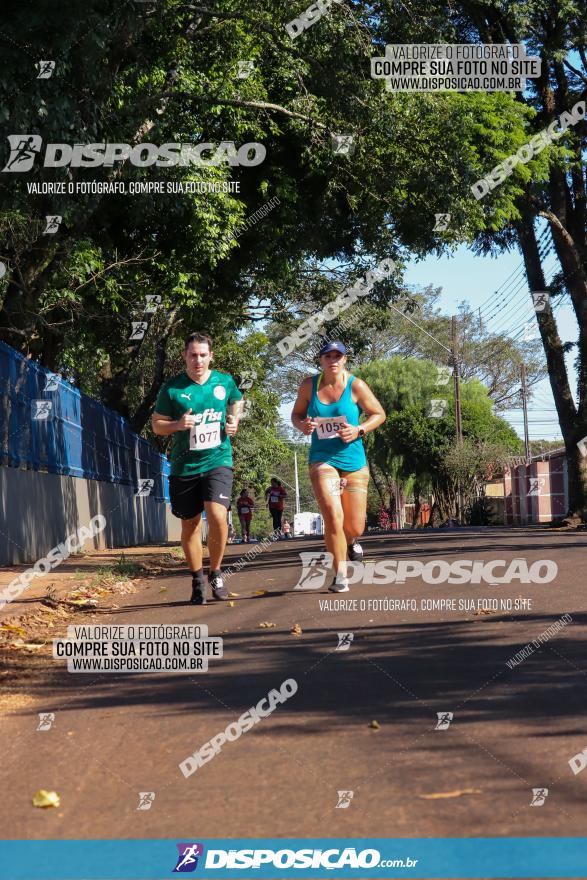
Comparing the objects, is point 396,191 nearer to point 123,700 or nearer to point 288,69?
point 288,69

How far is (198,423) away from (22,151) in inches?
183

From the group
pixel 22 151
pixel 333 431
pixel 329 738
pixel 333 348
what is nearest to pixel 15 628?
pixel 333 431

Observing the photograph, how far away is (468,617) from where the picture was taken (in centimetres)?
809

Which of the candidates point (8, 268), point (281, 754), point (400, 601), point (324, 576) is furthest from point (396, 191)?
point (281, 754)

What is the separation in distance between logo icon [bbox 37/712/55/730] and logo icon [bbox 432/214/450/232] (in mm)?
15678

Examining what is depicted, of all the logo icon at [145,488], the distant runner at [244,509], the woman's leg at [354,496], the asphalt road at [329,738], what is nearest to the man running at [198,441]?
the woman's leg at [354,496]

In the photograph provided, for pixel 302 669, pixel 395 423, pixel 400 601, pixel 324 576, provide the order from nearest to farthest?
pixel 302 669 → pixel 400 601 → pixel 324 576 → pixel 395 423

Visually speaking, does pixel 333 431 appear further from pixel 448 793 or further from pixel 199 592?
pixel 448 793

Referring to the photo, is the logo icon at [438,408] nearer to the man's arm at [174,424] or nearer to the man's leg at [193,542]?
the man's leg at [193,542]

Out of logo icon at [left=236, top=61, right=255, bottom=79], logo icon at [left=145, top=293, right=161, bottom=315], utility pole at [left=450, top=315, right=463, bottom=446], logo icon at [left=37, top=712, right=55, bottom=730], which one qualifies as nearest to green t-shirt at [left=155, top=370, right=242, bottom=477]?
logo icon at [left=37, top=712, right=55, bottom=730]

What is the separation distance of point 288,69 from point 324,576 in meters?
11.0

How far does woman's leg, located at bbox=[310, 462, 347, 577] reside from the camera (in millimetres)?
9758

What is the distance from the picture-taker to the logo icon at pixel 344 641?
22.7ft

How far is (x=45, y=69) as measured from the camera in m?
11.5
